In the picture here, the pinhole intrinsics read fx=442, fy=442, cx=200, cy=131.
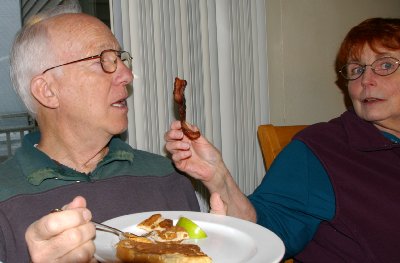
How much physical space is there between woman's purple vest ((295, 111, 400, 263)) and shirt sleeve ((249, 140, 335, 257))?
0.04 meters

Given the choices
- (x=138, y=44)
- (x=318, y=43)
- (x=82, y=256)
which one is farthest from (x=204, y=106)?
(x=82, y=256)

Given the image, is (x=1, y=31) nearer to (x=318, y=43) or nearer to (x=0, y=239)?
(x=0, y=239)

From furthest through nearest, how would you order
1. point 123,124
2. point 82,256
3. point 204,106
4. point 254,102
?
point 254,102 → point 204,106 → point 123,124 → point 82,256

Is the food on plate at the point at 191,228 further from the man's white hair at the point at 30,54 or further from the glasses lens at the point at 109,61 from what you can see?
the man's white hair at the point at 30,54

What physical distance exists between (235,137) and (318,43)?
91cm

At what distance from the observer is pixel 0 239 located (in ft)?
4.45

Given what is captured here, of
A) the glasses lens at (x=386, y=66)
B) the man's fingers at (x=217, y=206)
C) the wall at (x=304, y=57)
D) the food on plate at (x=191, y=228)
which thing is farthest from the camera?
the wall at (x=304, y=57)

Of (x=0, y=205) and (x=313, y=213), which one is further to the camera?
(x=313, y=213)

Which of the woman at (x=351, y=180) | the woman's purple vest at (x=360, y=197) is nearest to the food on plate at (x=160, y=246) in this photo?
the woman at (x=351, y=180)

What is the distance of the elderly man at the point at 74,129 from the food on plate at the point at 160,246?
0.35 metres

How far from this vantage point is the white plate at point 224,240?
1021 millimetres

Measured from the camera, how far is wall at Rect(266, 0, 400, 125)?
9.45ft

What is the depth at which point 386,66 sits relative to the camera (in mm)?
1992

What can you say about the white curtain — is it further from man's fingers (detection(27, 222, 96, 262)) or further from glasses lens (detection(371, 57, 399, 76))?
man's fingers (detection(27, 222, 96, 262))
